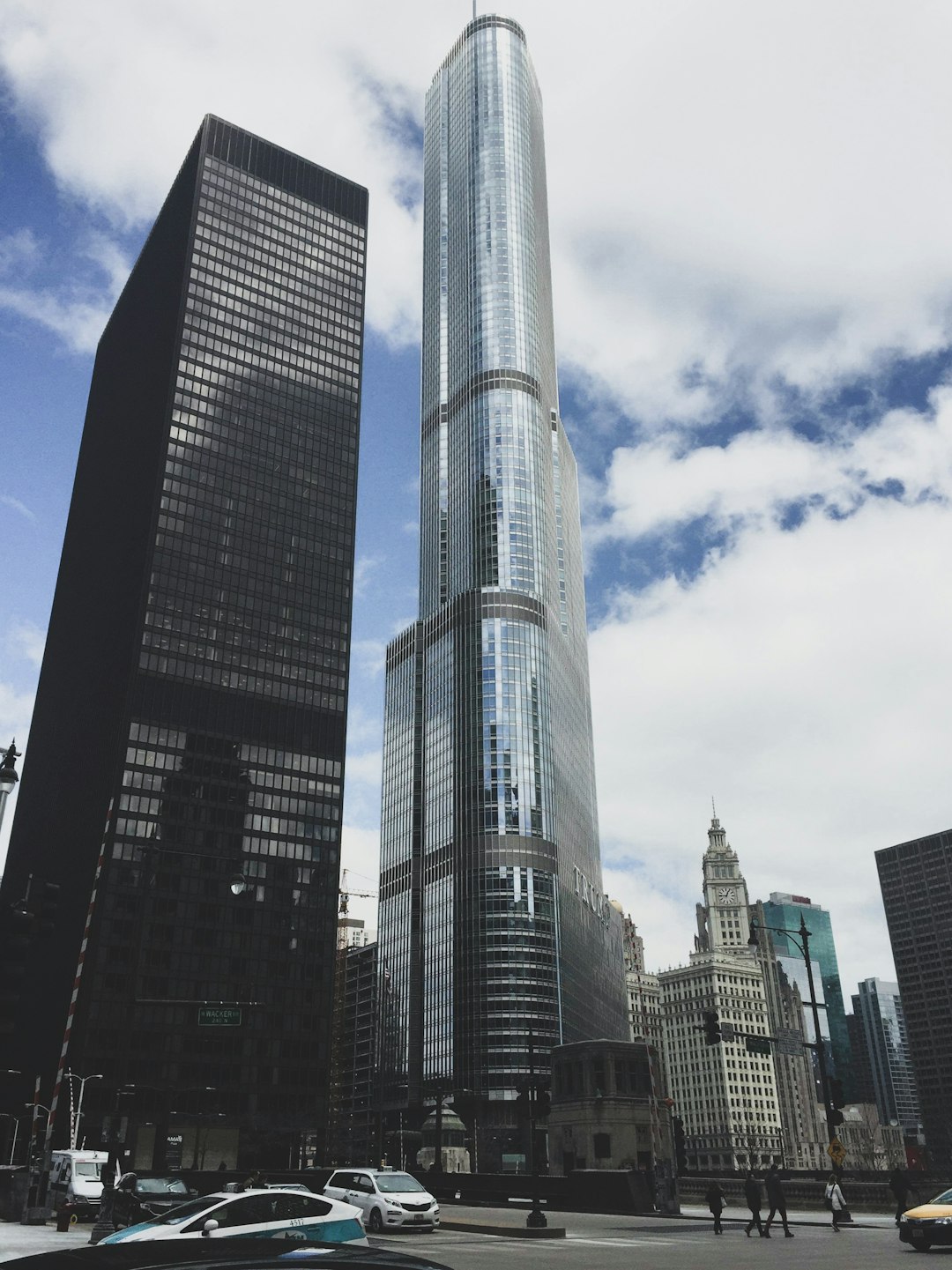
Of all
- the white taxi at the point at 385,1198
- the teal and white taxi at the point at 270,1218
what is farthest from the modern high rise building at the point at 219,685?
the teal and white taxi at the point at 270,1218

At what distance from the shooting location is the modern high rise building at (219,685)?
126000mm

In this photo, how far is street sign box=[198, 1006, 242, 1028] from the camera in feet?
130

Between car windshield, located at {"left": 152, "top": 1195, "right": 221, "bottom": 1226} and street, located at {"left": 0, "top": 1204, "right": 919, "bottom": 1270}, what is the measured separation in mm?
3004

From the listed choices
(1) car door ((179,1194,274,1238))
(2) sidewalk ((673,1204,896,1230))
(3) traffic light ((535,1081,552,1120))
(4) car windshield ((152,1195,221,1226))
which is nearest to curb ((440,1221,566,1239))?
(3) traffic light ((535,1081,552,1120))

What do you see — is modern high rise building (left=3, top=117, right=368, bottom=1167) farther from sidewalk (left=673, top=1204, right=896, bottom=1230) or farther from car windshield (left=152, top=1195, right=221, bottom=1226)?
car windshield (left=152, top=1195, right=221, bottom=1226)

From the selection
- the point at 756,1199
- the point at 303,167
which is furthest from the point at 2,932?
the point at 303,167

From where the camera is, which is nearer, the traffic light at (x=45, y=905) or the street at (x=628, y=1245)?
the traffic light at (x=45, y=905)

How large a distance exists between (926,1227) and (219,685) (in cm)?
12474

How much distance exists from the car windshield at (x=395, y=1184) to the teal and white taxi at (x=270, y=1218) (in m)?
14.7

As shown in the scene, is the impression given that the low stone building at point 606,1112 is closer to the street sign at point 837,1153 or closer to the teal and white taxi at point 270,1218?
the street sign at point 837,1153

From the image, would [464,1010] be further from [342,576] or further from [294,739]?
[342,576]

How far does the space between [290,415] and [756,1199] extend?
460 ft

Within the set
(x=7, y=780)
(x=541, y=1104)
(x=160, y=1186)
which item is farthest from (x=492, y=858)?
(x=7, y=780)

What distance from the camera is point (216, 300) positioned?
512 feet
